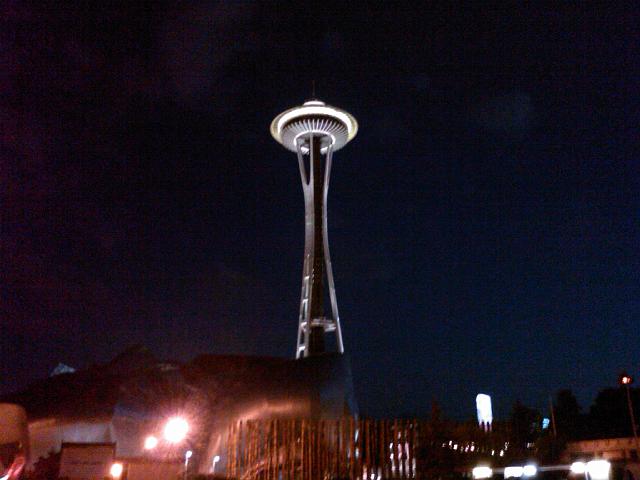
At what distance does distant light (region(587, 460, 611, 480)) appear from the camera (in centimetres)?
620

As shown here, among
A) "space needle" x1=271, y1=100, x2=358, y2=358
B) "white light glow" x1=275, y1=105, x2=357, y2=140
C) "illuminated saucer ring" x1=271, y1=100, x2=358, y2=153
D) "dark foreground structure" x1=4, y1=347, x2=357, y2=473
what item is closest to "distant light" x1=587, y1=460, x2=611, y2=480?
"dark foreground structure" x1=4, y1=347, x2=357, y2=473

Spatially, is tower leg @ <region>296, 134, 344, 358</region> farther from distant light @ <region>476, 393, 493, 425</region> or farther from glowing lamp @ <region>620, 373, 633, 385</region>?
glowing lamp @ <region>620, 373, 633, 385</region>

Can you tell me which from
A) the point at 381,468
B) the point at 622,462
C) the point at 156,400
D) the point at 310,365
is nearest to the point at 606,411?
the point at 310,365

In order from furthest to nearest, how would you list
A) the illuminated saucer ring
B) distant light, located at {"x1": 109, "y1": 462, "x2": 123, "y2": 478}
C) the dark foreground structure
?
the illuminated saucer ring → the dark foreground structure → distant light, located at {"x1": 109, "y1": 462, "x2": 123, "y2": 478}

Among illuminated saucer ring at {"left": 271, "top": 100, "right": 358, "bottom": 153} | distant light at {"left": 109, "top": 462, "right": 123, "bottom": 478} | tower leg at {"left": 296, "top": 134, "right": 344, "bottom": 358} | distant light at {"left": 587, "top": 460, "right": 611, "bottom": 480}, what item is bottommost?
distant light at {"left": 587, "top": 460, "right": 611, "bottom": 480}

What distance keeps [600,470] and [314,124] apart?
48430 mm

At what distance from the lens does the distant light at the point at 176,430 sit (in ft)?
82.4

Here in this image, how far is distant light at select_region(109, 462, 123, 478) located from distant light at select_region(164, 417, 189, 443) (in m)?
11.0

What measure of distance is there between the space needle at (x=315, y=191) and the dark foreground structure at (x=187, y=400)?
15.0m

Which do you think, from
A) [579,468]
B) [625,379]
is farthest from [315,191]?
[579,468]

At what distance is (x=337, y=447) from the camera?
13781 mm

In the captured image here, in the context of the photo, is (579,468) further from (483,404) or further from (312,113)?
(312,113)

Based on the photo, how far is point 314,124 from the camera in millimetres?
53281

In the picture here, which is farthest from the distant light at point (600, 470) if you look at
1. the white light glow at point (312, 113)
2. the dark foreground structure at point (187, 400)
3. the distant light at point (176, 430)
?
the white light glow at point (312, 113)
